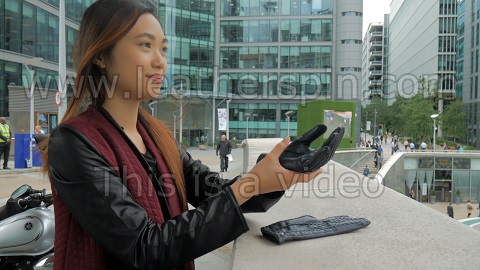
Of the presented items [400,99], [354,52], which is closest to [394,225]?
[354,52]

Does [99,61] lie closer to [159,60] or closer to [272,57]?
[159,60]

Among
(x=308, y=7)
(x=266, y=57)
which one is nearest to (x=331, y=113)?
(x=266, y=57)

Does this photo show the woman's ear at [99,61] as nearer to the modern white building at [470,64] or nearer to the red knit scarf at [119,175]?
the red knit scarf at [119,175]

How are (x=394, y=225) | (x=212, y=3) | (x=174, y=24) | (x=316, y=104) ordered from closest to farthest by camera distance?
(x=394, y=225)
(x=316, y=104)
(x=174, y=24)
(x=212, y=3)

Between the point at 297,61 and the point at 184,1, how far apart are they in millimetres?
13108

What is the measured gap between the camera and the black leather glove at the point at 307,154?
1.18 m

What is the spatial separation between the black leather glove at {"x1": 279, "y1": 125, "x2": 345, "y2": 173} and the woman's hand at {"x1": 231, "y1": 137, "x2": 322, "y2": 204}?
0.08 ft

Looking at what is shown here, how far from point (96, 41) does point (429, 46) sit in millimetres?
71021

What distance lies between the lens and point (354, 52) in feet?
136

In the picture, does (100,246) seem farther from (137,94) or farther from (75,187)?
(137,94)

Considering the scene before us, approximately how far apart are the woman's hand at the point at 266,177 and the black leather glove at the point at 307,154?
0.03 m

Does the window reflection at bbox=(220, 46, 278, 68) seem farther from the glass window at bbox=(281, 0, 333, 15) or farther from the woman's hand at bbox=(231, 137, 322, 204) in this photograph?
the woman's hand at bbox=(231, 137, 322, 204)

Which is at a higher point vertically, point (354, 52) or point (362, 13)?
point (362, 13)

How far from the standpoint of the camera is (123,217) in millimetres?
1039
